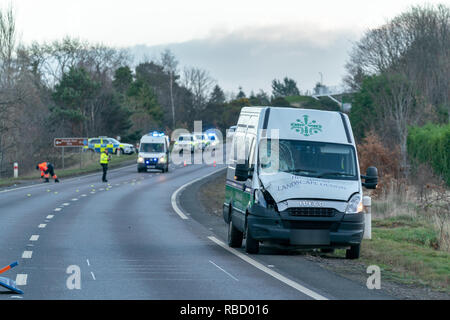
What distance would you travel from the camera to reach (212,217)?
24141mm

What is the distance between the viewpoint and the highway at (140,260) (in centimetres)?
1033

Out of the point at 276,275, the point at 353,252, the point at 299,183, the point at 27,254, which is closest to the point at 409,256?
the point at 353,252

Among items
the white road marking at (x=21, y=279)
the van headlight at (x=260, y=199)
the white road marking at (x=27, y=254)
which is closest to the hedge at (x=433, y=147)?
the van headlight at (x=260, y=199)

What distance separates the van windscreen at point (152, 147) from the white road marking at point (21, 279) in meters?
41.0

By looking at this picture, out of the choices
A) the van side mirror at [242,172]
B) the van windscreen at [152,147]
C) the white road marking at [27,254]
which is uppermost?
the van side mirror at [242,172]

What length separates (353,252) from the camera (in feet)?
47.4

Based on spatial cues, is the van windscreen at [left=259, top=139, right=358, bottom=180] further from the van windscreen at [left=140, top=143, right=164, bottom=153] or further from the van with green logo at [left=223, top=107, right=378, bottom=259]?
the van windscreen at [left=140, top=143, right=164, bottom=153]

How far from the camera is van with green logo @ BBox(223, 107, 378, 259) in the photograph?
13898mm

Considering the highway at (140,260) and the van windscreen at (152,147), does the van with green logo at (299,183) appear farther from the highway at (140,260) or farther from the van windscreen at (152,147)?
the van windscreen at (152,147)

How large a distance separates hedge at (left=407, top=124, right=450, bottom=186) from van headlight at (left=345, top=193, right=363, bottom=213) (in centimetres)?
1475
